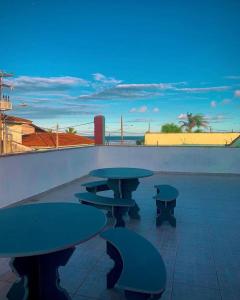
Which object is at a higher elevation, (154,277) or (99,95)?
(99,95)

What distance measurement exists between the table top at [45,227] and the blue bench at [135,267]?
1.18ft

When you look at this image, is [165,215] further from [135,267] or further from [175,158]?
[175,158]

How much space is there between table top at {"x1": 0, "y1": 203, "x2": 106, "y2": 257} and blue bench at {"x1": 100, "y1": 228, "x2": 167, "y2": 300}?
360 millimetres

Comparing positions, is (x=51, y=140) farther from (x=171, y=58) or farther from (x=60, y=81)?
(x=171, y=58)

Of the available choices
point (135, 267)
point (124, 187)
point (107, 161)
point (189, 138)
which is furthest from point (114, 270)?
point (189, 138)

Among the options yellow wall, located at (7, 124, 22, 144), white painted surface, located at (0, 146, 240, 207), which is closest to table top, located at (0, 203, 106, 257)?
white painted surface, located at (0, 146, 240, 207)

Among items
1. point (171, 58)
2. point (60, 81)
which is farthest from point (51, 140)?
point (171, 58)

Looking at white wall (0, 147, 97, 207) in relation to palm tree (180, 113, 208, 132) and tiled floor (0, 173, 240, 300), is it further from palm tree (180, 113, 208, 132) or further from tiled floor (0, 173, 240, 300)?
palm tree (180, 113, 208, 132)

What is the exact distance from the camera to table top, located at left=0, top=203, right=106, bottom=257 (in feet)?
5.25

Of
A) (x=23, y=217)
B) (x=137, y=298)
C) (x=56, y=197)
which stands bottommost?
(x=56, y=197)

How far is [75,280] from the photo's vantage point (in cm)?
260

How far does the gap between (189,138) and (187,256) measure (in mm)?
17581

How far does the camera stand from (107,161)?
32.5 feet

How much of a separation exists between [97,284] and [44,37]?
12781 millimetres
